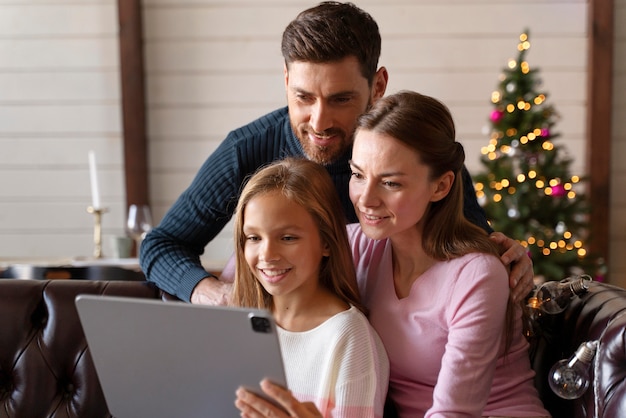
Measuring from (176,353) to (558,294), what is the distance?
846 mm

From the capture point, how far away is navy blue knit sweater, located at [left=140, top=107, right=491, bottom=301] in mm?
2076

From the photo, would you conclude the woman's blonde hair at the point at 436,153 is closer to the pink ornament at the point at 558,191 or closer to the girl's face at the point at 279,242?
the girl's face at the point at 279,242

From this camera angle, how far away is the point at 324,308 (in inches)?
66.4

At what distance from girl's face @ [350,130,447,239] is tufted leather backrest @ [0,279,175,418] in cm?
69

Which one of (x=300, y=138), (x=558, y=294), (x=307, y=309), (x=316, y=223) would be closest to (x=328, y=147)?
(x=300, y=138)

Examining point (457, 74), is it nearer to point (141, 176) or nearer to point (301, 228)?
point (141, 176)

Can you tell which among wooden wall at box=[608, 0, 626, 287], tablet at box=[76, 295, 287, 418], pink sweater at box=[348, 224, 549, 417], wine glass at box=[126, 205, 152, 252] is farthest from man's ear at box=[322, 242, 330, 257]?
wooden wall at box=[608, 0, 626, 287]

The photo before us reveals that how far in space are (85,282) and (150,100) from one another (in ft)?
8.85

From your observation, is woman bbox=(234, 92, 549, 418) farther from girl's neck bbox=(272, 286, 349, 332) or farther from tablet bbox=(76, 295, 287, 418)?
tablet bbox=(76, 295, 287, 418)

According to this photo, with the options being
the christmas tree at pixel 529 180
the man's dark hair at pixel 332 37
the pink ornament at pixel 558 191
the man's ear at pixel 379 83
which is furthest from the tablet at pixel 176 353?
the pink ornament at pixel 558 191

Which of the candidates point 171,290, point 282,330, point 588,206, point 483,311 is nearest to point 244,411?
point 282,330

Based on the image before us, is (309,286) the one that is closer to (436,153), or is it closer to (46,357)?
(436,153)

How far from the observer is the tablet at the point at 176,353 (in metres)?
1.30

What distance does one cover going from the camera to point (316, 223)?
1.69m
